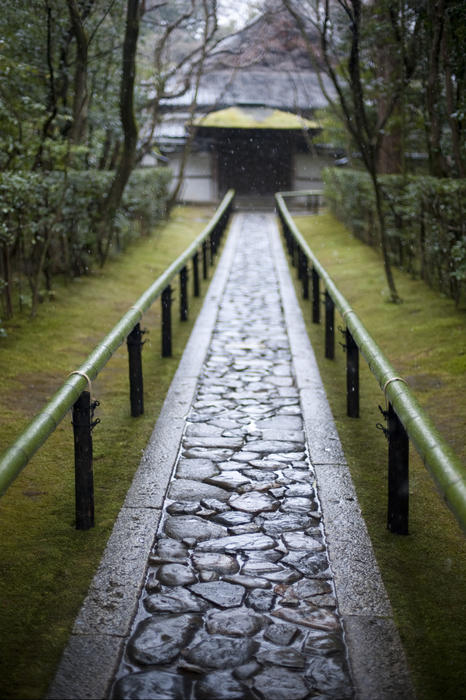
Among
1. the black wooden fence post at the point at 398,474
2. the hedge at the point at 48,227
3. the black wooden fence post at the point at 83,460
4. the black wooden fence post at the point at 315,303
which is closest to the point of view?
the black wooden fence post at the point at 398,474

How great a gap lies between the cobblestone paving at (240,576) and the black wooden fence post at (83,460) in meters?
0.41

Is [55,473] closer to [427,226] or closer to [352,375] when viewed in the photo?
[352,375]

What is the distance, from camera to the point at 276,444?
489cm

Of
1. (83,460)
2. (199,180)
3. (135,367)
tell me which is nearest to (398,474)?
(83,460)

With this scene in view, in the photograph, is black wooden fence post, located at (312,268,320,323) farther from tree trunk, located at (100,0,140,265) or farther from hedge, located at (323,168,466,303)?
tree trunk, located at (100,0,140,265)

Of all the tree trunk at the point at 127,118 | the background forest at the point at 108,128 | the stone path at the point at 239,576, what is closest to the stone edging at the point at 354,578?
the stone path at the point at 239,576

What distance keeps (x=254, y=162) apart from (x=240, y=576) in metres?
25.6

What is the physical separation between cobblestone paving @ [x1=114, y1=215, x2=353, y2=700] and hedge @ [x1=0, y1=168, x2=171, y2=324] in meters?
3.30

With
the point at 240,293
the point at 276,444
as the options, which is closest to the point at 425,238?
the point at 240,293

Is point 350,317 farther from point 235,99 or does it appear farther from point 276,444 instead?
point 235,99

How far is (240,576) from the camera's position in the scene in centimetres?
322

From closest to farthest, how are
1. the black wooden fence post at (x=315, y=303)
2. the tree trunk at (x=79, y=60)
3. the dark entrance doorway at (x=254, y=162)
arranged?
1. the tree trunk at (x=79, y=60)
2. the black wooden fence post at (x=315, y=303)
3. the dark entrance doorway at (x=254, y=162)

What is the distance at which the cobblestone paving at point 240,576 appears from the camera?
2.54 metres

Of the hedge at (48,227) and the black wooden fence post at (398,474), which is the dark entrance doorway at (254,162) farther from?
the black wooden fence post at (398,474)
